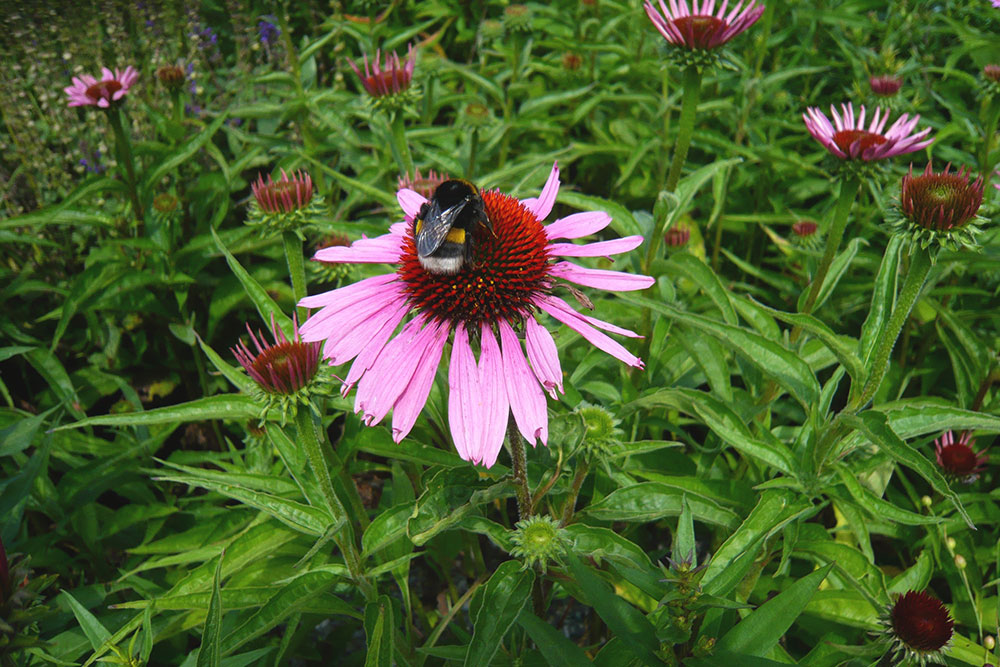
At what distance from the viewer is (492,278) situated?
1.14 m

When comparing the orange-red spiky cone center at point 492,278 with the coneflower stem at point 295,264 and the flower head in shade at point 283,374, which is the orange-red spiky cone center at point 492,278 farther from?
the coneflower stem at point 295,264

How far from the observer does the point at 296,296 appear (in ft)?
5.40

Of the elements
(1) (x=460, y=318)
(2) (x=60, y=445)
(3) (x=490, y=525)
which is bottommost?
(2) (x=60, y=445)

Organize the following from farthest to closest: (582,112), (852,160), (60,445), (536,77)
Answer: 1. (536,77)
2. (582,112)
3. (60,445)
4. (852,160)

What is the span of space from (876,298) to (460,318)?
898mm

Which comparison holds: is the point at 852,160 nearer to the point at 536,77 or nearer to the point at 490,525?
the point at 490,525

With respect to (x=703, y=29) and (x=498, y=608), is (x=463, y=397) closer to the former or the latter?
(x=498, y=608)

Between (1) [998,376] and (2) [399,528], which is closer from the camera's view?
(2) [399,528]

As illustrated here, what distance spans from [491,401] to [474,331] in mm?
142

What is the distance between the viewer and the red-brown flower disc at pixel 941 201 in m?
1.28

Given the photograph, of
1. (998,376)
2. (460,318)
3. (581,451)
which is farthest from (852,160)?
(460,318)

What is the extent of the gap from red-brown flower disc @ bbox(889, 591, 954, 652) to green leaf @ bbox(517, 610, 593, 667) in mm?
581

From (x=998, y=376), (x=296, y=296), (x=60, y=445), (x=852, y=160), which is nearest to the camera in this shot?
(x=296, y=296)

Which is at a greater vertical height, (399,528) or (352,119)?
(352,119)
